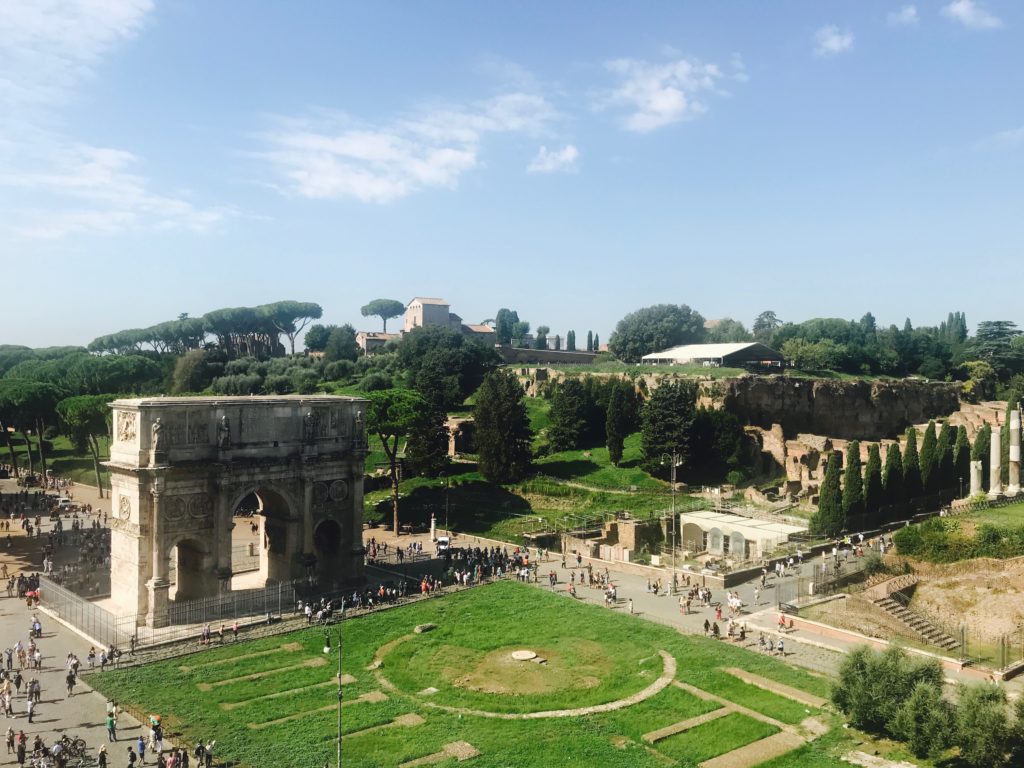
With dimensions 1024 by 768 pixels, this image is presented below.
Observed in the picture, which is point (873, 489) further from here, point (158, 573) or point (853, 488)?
point (158, 573)

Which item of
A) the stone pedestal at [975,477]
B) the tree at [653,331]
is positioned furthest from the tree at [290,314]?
the stone pedestal at [975,477]

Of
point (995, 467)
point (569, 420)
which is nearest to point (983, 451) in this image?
point (995, 467)

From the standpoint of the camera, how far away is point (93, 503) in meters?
60.3

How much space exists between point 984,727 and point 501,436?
135ft

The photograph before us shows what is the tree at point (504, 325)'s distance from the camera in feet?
491

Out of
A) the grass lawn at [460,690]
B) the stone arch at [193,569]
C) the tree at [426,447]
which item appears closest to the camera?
the grass lawn at [460,690]

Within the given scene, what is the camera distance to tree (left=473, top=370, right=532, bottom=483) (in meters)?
59.0

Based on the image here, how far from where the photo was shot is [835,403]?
74188mm

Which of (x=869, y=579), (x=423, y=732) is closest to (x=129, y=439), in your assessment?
(x=423, y=732)

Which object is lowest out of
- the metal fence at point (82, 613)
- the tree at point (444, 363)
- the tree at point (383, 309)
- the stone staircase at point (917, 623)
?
the stone staircase at point (917, 623)

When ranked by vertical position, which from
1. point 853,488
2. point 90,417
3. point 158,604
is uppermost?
point 90,417

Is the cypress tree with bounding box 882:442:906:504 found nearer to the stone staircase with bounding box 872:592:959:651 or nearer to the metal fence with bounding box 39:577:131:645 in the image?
the stone staircase with bounding box 872:592:959:651

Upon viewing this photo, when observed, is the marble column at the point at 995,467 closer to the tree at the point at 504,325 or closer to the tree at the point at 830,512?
the tree at the point at 830,512

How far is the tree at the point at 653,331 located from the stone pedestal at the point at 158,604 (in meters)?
72.7
